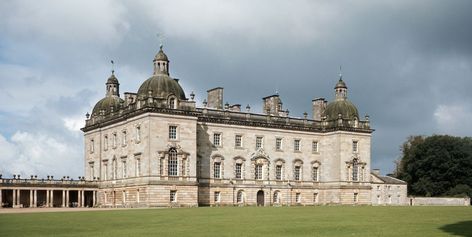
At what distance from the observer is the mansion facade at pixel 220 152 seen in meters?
51.2

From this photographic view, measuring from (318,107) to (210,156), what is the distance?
1630 cm

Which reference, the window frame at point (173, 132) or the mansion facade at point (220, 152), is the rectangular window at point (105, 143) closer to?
the mansion facade at point (220, 152)

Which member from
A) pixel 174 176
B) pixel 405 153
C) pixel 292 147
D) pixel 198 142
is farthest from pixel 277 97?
pixel 405 153

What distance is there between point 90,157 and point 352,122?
2640 centimetres

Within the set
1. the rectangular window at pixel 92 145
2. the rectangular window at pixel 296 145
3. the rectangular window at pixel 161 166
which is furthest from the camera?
the rectangular window at pixel 296 145

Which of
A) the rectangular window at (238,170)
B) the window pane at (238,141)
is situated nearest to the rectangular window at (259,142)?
the window pane at (238,141)

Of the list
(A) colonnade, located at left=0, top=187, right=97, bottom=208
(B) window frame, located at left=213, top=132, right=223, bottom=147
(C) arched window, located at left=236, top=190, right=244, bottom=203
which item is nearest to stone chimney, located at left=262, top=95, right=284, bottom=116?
(B) window frame, located at left=213, top=132, right=223, bottom=147

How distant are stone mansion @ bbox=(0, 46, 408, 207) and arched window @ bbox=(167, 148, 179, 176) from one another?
84 millimetres

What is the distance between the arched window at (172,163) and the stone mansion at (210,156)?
84 millimetres

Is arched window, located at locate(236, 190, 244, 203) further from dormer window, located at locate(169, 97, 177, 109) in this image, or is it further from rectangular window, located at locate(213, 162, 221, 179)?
dormer window, located at locate(169, 97, 177, 109)

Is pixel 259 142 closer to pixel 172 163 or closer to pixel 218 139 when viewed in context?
pixel 218 139

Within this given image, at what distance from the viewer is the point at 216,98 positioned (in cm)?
6088

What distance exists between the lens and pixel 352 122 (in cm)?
6431

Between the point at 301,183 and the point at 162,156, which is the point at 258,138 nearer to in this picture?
the point at 301,183
